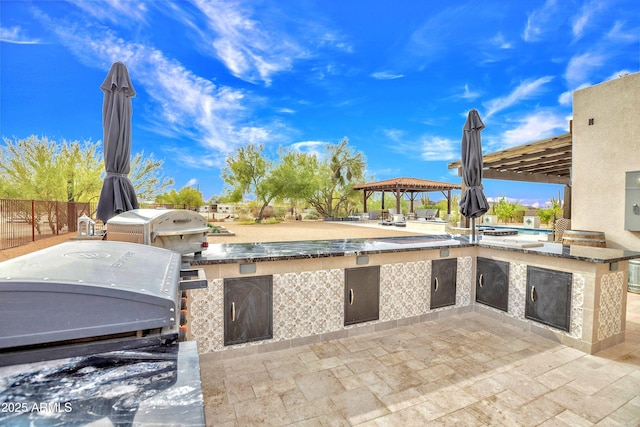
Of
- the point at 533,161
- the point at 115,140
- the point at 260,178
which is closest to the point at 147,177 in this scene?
the point at 260,178

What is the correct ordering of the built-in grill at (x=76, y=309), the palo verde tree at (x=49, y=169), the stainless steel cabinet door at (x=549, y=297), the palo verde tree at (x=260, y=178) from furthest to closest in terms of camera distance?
the palo verde tree at (x=260, y=178) → the palo verde tree at (x=49, y=169) → the stainless steel cabinet door at (x=549, y=297) → the built-in grill at (x=76, y=309)

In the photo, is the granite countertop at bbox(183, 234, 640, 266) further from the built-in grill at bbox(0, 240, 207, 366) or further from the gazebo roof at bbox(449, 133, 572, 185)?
the gazebo roof at bbox(449, 133, 572, 185)

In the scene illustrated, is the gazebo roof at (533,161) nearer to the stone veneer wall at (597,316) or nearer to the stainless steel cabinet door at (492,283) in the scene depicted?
the stainless steel cabinet door at (492,283)

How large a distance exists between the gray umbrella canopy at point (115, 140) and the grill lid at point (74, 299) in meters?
2.17

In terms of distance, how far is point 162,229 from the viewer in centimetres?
231

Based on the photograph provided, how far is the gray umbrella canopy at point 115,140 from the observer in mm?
3055

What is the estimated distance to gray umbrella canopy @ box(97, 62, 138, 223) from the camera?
3.05m

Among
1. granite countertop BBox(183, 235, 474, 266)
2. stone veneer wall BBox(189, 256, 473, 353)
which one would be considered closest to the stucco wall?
stone veneer wall BBox(189, 256, 473, 353)

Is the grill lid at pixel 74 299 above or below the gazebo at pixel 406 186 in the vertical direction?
below

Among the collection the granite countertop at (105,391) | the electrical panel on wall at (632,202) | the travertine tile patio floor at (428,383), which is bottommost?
the travertine tile patio floor at (428,383)

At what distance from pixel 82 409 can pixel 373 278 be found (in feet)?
9.87

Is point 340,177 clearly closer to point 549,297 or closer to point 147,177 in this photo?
point 147,177

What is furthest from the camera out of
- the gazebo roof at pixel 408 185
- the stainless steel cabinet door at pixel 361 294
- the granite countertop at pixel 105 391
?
the gazebo roof at pixel 408 185

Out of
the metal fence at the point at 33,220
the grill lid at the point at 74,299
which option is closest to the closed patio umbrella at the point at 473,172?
the grill lid at the point at 74,299
